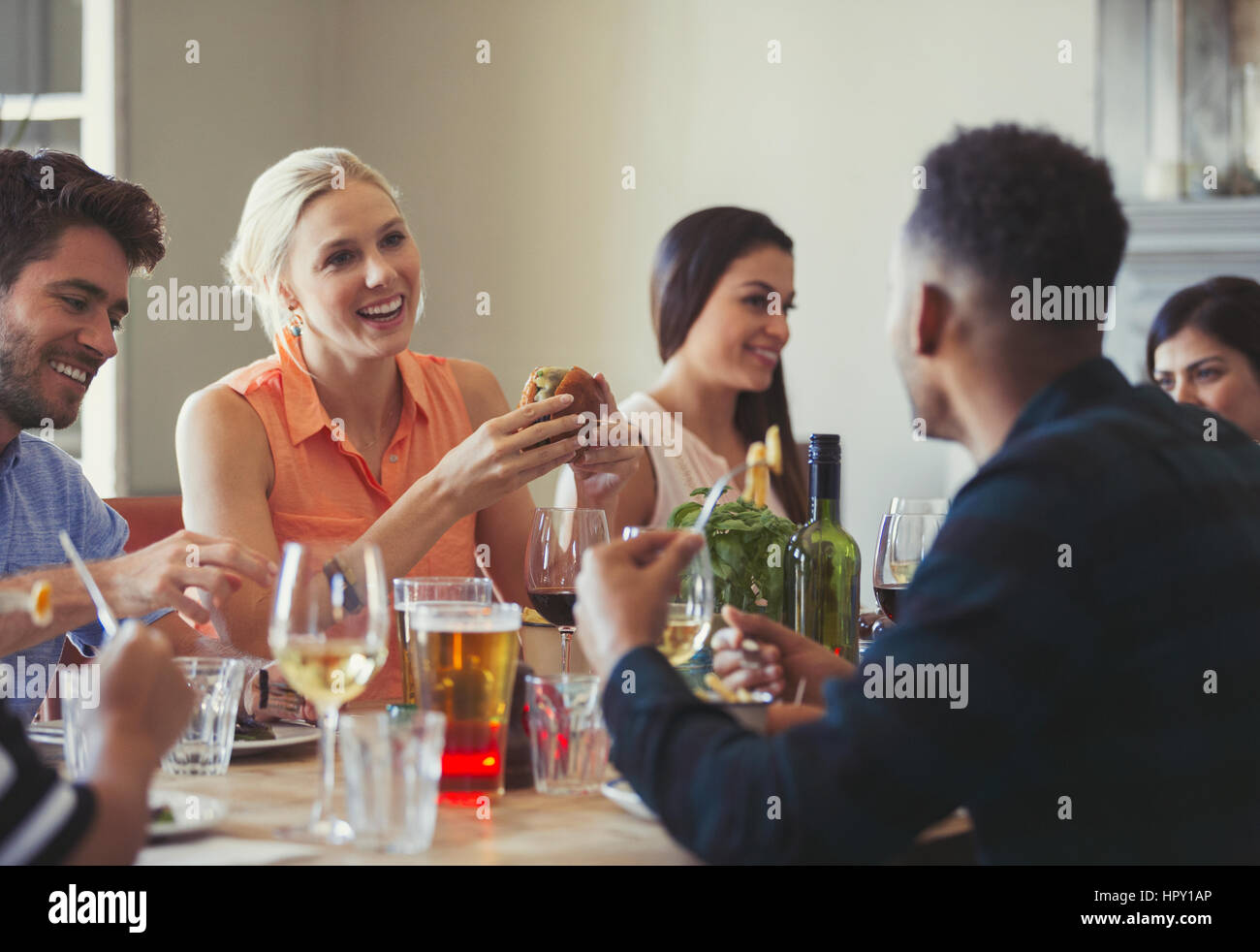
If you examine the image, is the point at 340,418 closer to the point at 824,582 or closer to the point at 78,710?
the point at 824,582

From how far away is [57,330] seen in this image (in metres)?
1.85

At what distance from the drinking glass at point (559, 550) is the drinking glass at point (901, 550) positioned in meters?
0.49

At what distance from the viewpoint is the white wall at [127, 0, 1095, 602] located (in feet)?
13.7

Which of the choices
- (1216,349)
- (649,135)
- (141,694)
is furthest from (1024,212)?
(649,135)

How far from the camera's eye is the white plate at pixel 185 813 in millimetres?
993

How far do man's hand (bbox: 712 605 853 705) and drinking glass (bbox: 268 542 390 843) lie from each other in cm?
40

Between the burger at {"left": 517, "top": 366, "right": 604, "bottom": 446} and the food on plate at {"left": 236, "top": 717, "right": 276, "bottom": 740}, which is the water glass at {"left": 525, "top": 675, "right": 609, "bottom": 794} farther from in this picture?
the burger at {"left": 517, "top": 366, "right": 604, "bottom": 446}

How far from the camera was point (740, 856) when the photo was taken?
92 centimetres

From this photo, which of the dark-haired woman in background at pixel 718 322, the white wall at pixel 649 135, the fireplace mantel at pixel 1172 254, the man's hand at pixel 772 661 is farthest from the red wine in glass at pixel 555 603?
the fireplace mantel at pixel 1172 254

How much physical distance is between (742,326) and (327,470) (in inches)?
51.2

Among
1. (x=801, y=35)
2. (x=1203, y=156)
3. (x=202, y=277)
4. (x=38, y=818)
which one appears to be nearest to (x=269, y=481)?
(x=38, y=818)

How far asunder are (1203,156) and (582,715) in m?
3.66
